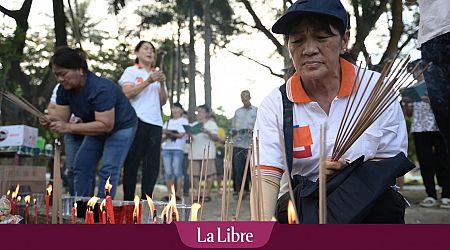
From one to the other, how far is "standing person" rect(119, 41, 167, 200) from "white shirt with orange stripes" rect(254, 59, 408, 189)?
220 cm

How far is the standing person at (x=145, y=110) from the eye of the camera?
361 centimetres

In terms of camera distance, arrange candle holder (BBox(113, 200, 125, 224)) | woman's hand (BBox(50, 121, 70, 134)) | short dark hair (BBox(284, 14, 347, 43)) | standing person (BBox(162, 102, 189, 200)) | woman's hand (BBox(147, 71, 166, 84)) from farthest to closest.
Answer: standing person (BBox(162, 102, 189, 200)) → woman's hand (BBox(147, 71, 166, 84)) → woman's hand (BBox(50, 121, 70, 134)) → candle holder (BBox(113, 200, 125, 224)) → short dark hair (BBox(284, 14, 347, 43))

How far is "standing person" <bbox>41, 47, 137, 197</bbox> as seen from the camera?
288 centimetres

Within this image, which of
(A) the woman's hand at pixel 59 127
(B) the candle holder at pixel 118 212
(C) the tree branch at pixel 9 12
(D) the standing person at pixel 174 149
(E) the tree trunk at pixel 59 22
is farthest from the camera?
(D) the standing person at pixel 174 149

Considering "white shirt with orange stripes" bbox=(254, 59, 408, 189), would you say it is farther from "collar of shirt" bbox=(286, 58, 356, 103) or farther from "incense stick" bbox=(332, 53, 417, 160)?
"incense stick" bbox=(332, 53, 417, 160)

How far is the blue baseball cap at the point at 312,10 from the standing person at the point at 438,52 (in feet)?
2.14

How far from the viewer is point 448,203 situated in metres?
3.69

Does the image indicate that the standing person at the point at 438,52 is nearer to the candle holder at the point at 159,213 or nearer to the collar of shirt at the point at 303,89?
the collar of shirt at the point at 303,89

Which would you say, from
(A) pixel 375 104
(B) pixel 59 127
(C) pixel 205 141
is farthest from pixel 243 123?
(A) pixel 375 104

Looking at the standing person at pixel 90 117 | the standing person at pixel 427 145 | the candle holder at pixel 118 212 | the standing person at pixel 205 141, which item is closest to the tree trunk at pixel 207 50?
A: the standing person at pixel 205 141

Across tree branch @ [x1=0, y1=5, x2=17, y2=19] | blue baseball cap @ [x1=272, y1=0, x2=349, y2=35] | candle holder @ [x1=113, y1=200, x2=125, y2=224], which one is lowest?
candle holder @ [x1=113, y1=200, x2=125, y2=224]

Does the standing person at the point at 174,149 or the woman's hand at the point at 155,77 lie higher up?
the woman's hand at the point at 155,77

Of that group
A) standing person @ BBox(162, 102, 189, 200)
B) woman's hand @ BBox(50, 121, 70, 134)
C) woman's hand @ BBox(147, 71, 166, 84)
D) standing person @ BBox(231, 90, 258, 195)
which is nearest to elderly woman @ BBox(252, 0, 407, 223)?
standing person @ BBox(231, 90, 258, 195)

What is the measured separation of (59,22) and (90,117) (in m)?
0.87
